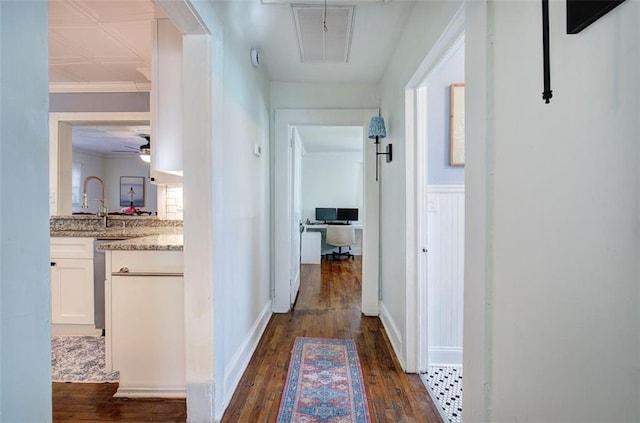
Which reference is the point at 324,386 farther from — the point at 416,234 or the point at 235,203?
the point at 235,203

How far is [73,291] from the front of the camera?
2625 millimetres

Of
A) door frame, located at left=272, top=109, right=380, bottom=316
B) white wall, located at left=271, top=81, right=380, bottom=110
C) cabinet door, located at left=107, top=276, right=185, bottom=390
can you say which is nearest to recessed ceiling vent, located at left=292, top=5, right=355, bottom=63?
white wall, located at left=271, top=81, right=380, bottom=110

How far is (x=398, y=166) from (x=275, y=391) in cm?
176

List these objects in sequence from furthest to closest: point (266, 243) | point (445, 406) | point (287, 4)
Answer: point (266, 243) < point (287, 4) < point (445, 406)

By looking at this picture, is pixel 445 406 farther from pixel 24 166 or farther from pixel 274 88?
pixel 274 88

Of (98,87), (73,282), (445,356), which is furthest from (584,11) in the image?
(98,87)

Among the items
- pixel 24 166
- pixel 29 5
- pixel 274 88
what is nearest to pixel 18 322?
pixel 24 166

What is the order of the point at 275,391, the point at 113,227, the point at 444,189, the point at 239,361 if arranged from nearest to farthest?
1. the point at 275,391
2. the point at 239,361
3. the point at 444,189
4. the point at 113,227

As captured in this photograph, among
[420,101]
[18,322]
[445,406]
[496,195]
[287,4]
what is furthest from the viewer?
[420,101]

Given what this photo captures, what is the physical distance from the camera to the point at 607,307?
2.06ft

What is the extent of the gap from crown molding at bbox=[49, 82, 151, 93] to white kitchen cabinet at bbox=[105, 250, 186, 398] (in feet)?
6.82

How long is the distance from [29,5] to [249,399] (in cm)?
195

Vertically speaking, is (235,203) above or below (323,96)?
below

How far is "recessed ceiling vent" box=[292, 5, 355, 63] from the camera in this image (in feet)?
6.50
